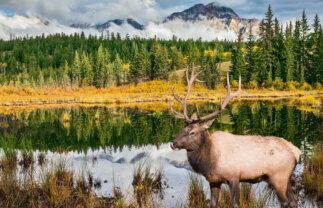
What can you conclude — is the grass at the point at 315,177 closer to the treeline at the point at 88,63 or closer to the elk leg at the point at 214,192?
the elk leg at the point at 214,192

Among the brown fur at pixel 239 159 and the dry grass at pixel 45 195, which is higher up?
the brown fur at pixel 239 159

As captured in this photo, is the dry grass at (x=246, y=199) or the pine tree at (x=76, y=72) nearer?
the dry grass at (x=246, y=199)

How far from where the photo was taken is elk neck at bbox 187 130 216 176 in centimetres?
443

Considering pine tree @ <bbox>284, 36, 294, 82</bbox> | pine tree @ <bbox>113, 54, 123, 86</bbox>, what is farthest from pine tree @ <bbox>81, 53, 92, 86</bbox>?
pine tree @ <bbox>284, 36, 294, 82</bbox>

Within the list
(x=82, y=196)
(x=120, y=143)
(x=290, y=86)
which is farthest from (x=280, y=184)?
(x=290, y=86)

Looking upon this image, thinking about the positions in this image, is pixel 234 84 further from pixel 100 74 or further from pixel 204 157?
pixel 204 157

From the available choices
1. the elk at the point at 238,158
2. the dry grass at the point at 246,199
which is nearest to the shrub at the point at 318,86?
the dry grass at the point at 246,199

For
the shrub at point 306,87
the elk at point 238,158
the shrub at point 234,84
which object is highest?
the shrub at point 234,84

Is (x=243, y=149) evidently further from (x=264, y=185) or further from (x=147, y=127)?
(x=147, y=127)

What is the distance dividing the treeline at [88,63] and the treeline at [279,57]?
15.4 m

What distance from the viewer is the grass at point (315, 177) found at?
580cm

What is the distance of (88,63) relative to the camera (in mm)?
89938

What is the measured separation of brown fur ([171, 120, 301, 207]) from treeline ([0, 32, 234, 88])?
151 ft

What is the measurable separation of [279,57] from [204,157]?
5961 centimetres
